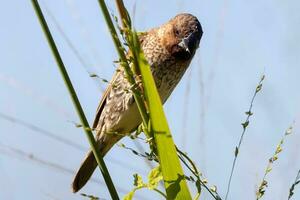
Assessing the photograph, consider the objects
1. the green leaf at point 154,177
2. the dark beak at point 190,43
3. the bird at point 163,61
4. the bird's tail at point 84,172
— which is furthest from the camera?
the bird's tail at point 84,172

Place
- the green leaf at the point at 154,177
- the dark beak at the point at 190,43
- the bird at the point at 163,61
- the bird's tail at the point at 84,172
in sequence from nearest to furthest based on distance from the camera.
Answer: the green leaf at the point at 154,177, the dark beak at the point at 190,43, the bird at the point at 163,61, the bird's tail at the point at 84,172

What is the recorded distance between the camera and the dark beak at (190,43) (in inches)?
134

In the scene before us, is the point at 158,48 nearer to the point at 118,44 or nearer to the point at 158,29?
the point at 158,29

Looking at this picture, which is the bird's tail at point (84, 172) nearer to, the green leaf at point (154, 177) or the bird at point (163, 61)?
the bird at point (163, 61)

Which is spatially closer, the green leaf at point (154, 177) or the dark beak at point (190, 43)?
the green leaf at point (154, 177)

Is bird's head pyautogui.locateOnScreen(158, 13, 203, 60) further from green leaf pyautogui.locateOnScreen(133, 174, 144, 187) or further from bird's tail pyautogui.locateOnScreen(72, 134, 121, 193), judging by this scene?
green leaf pyautogui.locateOnScreen(133, 174, 144, 187)

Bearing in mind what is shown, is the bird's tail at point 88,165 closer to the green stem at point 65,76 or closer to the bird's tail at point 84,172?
the bird's tail at point 84,172

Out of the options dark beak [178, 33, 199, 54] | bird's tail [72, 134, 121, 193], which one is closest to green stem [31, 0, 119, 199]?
dark beak [178, 33, 199, 54]

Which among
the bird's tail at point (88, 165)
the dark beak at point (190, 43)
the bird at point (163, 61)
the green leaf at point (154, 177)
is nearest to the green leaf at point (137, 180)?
the green leaf at point (154, 177)

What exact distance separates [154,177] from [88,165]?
284 centimetres

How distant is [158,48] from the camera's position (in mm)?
3600

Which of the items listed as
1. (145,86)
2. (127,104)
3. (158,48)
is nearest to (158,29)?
(158,48)

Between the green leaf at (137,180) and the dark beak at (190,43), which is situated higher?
the green leaf at (137,180)

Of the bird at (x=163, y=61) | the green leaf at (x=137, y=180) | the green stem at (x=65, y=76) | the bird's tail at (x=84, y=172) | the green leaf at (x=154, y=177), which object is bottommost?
the bird's tail at (x=84, y=172)
